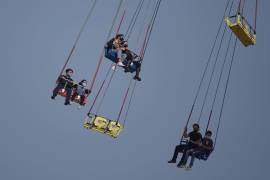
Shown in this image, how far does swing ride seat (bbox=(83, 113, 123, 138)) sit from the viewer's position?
1656 cm

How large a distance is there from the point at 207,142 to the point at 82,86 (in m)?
5.31

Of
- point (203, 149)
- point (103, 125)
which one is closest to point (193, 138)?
point (203, 149)

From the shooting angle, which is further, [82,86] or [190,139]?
[82,86]

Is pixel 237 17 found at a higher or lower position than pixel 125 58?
higher

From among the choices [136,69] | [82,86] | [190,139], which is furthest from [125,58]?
[190,139]

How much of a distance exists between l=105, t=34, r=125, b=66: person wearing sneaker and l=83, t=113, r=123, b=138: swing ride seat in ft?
7.96

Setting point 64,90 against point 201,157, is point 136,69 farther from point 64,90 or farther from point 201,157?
point 201,157

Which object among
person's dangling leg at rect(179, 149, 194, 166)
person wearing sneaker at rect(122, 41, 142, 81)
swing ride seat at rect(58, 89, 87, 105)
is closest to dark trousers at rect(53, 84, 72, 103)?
swing ride seat at rect(58, 89, 87, 105)

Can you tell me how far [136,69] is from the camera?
1809cm

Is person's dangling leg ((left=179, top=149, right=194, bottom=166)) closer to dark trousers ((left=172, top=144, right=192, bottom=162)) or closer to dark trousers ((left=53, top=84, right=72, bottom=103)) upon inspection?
dark trousers ((left=172, top=144, right=192, bottom=162))

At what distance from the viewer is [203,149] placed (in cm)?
1631

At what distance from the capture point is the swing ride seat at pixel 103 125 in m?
16.6

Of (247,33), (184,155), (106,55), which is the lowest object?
(184,155)

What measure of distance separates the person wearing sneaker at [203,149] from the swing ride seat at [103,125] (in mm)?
2801
